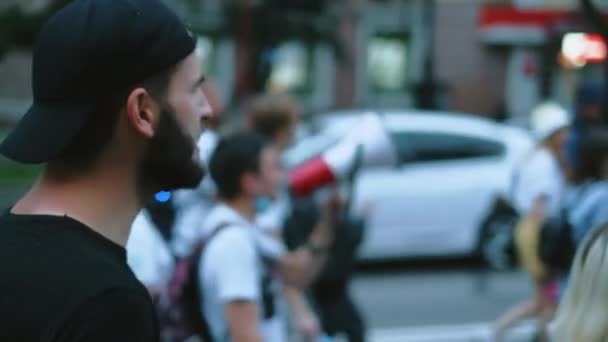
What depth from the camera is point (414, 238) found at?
452 inches

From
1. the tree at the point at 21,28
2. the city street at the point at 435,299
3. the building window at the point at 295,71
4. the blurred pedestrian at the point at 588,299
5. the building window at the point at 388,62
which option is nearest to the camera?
the blurred pedestrian at the point at 588,299

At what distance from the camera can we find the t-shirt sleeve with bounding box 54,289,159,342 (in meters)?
1.66

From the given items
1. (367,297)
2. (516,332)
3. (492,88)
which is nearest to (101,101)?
(516,332)

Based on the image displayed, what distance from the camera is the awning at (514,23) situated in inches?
1077

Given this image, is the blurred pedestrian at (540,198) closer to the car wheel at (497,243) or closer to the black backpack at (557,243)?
the black backpack at (557,243)

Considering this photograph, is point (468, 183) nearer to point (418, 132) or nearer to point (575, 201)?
point (418, 132)

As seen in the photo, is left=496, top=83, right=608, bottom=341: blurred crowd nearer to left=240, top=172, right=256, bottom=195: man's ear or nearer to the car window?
left=240, top=172, right=256, bottom=195: man's ear

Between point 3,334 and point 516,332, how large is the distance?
24.4 ft

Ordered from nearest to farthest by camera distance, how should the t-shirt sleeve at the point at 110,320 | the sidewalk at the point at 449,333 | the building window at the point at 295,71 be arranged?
the t-shirt sleeve at the point at 110,320 < the sidewalk at the point at 449,333 < the building window at the point at 295,71

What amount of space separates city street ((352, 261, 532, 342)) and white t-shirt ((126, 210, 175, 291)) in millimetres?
4986

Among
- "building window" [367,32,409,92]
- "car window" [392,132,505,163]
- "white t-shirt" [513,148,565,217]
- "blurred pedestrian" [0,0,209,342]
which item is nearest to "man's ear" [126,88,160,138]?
"blurred pedestrian" [0,0,209,342]

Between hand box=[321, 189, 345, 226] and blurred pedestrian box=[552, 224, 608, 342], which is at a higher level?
blurred pedestrian box=[552, 224, 608, 342]

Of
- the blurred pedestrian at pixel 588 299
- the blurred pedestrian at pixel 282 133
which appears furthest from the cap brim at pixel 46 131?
the blurred pedestrian at pixel 282 133

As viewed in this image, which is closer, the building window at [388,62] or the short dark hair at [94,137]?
the short dark hair at [94,137]
